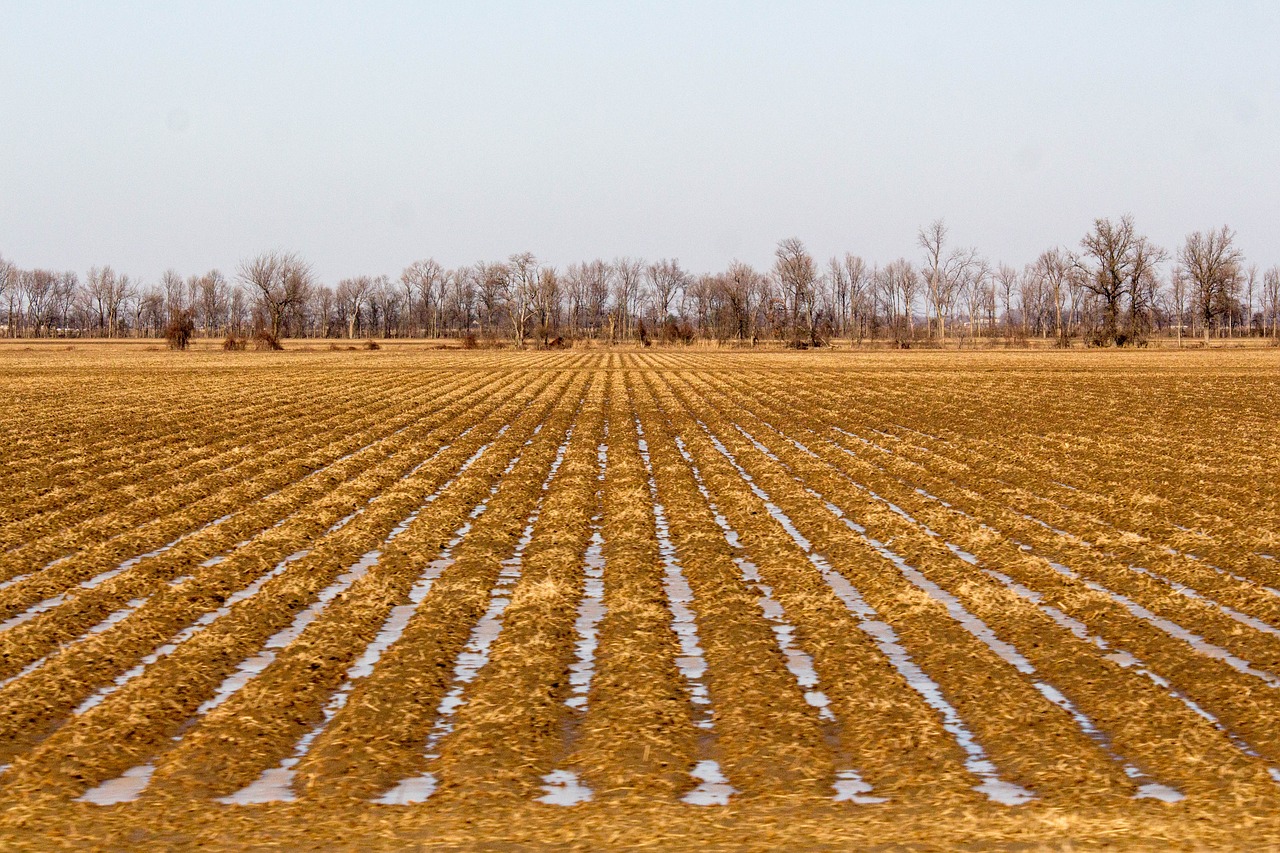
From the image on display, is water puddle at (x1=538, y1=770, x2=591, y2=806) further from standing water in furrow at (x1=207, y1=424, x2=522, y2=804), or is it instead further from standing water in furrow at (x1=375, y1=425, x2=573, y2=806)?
standing water in furrow at (x1=207, y1=424, x2=522, y2=804)

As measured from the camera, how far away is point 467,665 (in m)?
7.28

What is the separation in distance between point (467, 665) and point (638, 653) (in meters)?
1.17

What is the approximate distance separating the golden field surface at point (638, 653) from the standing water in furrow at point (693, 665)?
0.12 feet

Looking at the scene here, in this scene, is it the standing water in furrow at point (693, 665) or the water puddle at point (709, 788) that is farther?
the standing water in furrow at point (693, 665)

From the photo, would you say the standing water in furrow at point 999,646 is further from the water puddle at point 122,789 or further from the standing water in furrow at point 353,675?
the water puddle at point 122,789

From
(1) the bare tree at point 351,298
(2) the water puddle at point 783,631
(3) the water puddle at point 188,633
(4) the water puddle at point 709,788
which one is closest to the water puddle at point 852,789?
(4) the water puddle at point 709,788


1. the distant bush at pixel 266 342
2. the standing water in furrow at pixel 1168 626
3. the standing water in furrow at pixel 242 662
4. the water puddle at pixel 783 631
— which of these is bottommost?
the standing water in furrow at pixel 1168 626

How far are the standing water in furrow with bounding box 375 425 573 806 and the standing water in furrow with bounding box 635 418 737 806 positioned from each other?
1.34 m

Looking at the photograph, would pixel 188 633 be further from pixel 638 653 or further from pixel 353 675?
pixel 638 653

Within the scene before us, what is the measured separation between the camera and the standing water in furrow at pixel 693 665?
5297mm

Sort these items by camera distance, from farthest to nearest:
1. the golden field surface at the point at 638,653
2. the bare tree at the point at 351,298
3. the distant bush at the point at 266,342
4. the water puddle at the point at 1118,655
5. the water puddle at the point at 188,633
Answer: the bare tree at the point at 351,298
the distant bush at the point at 266,342
the water puddle at the point at 188,633
the water puddle at the point at 1118,655
the golden field surface at the point at 638,653

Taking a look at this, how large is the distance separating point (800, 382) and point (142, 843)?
40772mm

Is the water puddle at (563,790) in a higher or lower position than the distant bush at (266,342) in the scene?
lower

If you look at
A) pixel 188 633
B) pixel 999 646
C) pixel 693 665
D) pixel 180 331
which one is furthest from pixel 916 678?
Answer: pixel 180 331
